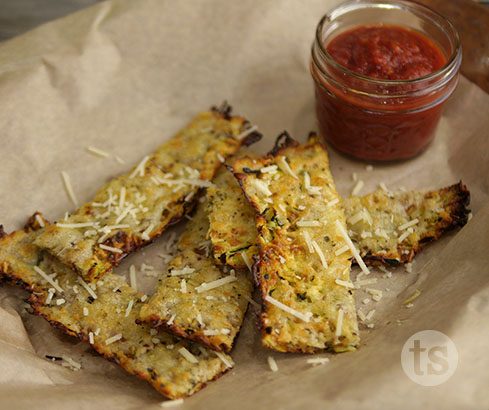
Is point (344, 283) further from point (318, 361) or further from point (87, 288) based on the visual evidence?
point (87, 288)

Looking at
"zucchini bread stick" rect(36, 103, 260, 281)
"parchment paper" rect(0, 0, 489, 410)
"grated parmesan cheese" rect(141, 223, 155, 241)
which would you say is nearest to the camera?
"parchment paper" rect(0, 0, 489, 410)

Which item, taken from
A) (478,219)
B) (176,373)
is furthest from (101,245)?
(478,219)

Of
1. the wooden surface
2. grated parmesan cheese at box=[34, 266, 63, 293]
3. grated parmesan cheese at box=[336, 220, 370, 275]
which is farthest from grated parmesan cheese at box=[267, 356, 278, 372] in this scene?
the wooden surface

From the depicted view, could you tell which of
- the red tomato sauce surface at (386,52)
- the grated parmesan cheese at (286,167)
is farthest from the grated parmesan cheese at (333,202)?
the red tomato sauce surface at (386,52)

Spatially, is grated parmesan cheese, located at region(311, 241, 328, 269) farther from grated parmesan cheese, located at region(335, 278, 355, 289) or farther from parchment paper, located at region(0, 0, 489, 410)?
parchment paper, located at region(0, 0, 489, 410)

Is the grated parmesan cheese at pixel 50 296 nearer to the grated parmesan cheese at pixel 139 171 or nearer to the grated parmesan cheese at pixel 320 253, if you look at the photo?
the grated parmesan cheese at pixel 139 171

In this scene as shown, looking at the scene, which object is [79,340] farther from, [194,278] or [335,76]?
[335,76]
